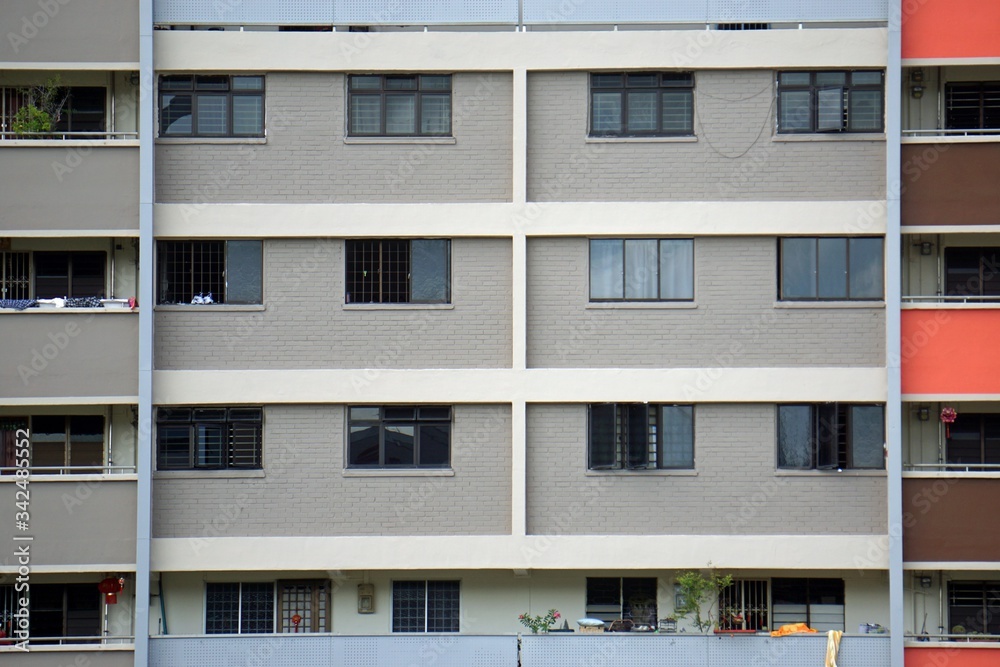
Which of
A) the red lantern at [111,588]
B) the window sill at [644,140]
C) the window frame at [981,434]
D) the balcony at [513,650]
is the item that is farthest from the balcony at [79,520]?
the window frame at [981,434]

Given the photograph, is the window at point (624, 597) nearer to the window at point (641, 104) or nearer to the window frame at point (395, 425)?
the window frame at point (395, 425)

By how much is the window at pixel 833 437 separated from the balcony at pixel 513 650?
274 centimetres

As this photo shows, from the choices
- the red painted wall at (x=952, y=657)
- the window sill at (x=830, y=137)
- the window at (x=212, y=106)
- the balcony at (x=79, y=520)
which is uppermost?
the window at (x=212, y=106)

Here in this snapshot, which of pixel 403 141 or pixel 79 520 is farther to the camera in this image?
pixel 403 141

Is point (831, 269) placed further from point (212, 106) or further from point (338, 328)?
point (212, 106)

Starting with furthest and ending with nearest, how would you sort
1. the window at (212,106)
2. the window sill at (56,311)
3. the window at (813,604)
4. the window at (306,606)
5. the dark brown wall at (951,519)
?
the window at (306,606) → the window at (813,604) → the window at (212,106) → the window sill at (56,311) → the dark brown wall at (951,519)

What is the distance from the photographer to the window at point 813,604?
21656 millimetres

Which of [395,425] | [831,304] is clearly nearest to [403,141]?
[395,425]

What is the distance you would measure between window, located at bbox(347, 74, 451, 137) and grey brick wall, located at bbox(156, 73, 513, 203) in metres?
0.22

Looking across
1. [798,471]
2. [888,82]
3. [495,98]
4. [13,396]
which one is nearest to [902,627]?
[798,471]

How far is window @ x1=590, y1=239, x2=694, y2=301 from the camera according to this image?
21.1 meters

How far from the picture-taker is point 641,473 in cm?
2088

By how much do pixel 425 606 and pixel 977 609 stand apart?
9.18m

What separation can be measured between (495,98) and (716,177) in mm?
3796
